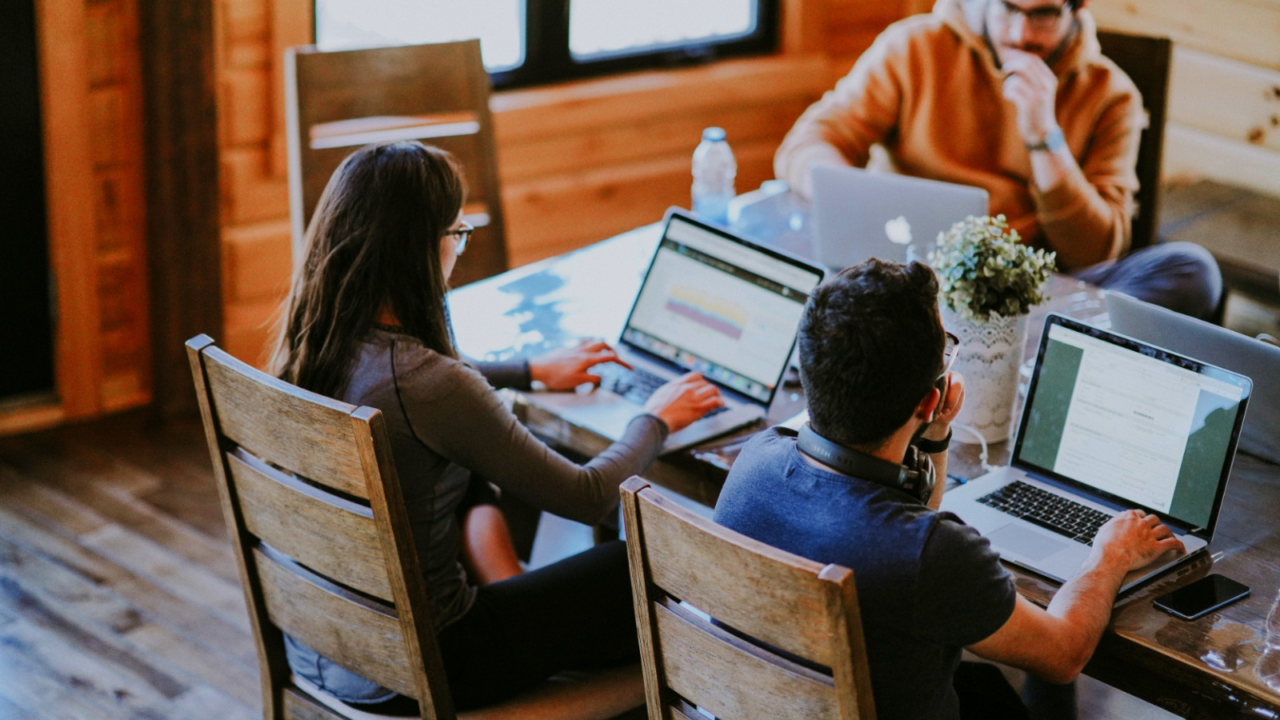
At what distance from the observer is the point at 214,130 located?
3.15 m

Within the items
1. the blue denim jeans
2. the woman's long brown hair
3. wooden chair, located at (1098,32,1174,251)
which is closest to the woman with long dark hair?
the woman's long brown hair

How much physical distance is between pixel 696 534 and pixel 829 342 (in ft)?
0.79

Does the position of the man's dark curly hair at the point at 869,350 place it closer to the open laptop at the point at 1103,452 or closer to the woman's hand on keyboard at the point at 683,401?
the open laptop at the point at 1103,452

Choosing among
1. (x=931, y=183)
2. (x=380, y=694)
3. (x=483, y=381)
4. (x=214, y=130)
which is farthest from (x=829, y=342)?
(x=214, y=130)

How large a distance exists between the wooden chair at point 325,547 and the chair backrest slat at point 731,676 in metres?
0.32

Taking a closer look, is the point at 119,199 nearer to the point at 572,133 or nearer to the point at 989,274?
the point at 572,133

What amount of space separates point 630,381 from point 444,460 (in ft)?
1.49

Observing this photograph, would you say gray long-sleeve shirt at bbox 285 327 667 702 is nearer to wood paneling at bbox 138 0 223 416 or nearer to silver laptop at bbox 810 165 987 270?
silver laptop at bbox 810 165 987 270

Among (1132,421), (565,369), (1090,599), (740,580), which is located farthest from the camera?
(565,369)

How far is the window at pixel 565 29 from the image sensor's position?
3508 millimetres

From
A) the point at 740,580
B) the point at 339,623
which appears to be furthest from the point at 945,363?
the point at 339,623

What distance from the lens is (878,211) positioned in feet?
7.52

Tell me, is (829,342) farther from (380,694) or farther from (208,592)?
(208,592)

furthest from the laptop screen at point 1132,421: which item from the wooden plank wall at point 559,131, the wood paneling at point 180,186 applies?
the wood paneling at point 180,186
